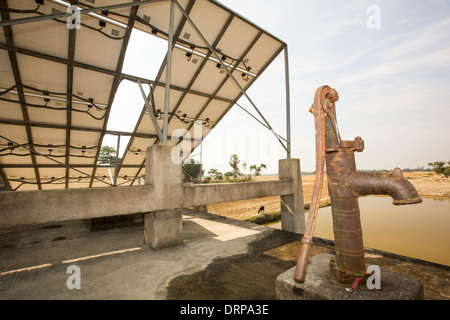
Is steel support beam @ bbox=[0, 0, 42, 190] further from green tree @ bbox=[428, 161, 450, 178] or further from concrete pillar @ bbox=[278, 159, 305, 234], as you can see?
green tree @ bbox=[428, 161, 450, 178]

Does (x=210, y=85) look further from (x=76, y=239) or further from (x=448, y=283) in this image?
(x=448, y=283)

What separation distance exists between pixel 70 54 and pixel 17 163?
573 cm

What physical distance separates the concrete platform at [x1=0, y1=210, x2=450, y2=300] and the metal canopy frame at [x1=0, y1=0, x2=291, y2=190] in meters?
1.96

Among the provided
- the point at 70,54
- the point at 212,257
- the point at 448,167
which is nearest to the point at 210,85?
the point at 70,54

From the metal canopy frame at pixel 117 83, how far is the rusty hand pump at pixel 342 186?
3216 millimetres

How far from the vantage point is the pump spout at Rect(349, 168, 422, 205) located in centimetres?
175

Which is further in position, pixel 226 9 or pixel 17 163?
pixel 17 163

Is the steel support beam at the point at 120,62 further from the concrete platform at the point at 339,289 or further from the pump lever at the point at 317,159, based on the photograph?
the concrete platform at the point at 339,289

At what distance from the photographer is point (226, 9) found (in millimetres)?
6234

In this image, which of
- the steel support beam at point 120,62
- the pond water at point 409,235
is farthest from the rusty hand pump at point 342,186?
the pond water at point 409,235

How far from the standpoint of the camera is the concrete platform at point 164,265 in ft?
9.08

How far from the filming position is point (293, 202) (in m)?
6.80

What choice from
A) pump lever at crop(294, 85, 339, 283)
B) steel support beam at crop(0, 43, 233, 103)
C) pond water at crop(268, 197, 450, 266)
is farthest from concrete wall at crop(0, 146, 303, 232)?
pond water at crop(268, 197, 450, 266)

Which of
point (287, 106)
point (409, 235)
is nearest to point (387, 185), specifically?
point (287, 106)
